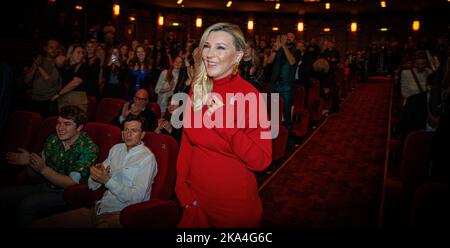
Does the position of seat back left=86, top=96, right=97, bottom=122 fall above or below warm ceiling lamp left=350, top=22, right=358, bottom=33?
below

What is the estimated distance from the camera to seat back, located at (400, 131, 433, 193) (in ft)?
7.53

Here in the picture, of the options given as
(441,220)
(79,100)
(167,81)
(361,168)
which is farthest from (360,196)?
(79,100)

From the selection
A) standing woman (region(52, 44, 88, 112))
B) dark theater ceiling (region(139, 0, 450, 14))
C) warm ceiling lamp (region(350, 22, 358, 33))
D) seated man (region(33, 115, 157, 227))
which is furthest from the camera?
warm ceiling lamp (region(350, 22, 358, 33))

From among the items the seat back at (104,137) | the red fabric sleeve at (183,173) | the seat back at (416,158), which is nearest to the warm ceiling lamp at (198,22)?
the seat back at (104,137)

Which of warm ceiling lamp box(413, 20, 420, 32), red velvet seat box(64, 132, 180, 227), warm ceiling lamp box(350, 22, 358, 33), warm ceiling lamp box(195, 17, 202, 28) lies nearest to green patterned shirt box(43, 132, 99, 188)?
red velvet seat box(64, 132, 180, 227)

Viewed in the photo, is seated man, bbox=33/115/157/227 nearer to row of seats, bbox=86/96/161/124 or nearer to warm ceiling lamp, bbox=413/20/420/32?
row of seats, bbox=86/96/161/124

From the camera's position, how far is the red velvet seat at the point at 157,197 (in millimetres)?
1894

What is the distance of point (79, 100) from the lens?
396 cm

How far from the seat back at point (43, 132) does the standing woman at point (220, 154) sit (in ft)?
7.02

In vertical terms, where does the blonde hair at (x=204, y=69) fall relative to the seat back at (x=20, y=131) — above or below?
above

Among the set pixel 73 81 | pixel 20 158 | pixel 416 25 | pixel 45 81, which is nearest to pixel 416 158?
pixel 20 158

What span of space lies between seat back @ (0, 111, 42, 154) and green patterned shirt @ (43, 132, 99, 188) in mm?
717

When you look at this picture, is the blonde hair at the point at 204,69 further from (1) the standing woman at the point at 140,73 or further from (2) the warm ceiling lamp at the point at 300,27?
(2) the warm ceiling lamp at the point at 300,27

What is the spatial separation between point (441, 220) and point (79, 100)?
12.6 ft
